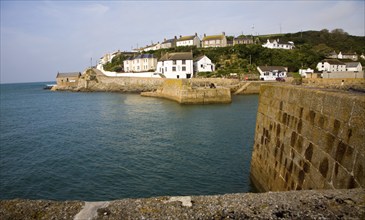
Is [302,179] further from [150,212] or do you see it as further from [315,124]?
[150,212]

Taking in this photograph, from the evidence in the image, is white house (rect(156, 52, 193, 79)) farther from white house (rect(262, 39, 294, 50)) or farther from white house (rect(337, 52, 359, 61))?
white house (rect(337, 52, 359, 61))

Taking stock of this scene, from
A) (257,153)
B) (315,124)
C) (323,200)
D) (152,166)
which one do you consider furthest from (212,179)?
(323,200)

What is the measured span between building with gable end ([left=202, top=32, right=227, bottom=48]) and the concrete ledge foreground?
100224 millimetres

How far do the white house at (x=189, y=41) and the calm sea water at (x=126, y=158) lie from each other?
76106 mm

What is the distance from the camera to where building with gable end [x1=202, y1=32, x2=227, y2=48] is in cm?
9988

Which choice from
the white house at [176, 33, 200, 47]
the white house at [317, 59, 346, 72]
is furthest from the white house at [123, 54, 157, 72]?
the white house at [317, 59, 346, 72]

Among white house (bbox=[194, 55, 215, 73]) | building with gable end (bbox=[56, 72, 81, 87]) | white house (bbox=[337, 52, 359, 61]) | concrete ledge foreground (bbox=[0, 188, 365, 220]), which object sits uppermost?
white house (bbox=[337, 52, 359, 61])

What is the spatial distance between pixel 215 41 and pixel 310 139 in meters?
98.4

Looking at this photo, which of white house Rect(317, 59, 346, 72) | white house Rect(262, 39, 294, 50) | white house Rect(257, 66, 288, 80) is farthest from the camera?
white house Rect(262, 39, 294, 50)

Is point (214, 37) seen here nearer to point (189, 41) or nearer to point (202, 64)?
point (189, 41)

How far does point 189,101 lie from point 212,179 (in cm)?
2900

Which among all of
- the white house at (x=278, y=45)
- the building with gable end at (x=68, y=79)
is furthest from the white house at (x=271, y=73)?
the building with gable end at (x=68, y=79)

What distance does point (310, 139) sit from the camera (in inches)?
277

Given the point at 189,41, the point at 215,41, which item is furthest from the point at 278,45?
the point at 189,41
